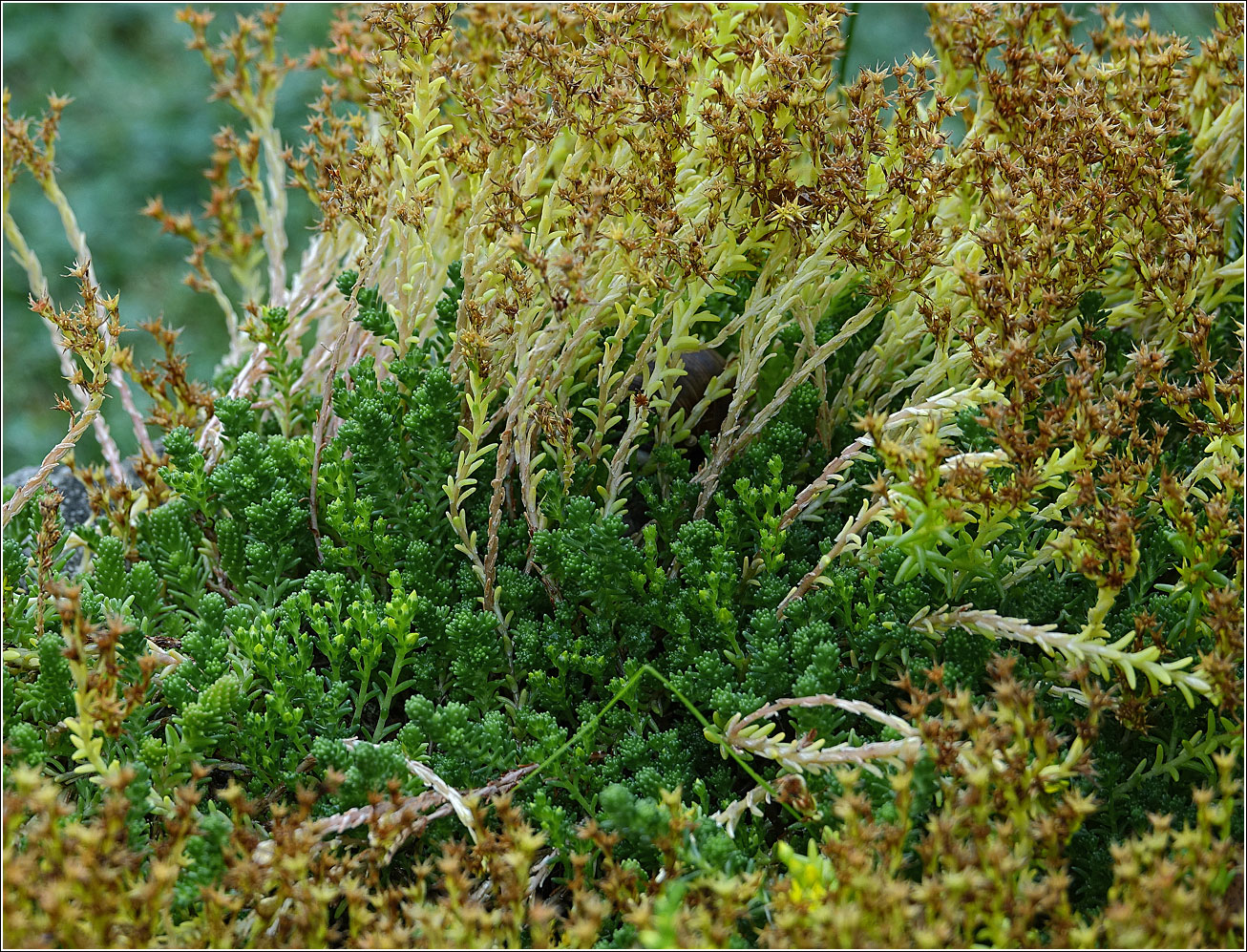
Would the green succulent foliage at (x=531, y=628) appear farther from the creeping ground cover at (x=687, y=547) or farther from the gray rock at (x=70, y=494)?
the gray rock at (x=70, y=494)

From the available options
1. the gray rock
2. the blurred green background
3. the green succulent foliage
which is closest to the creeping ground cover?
the green succulent foliage

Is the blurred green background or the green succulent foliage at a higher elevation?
the blurred green background

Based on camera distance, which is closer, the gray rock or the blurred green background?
the gray rock

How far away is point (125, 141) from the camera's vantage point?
5.91 m

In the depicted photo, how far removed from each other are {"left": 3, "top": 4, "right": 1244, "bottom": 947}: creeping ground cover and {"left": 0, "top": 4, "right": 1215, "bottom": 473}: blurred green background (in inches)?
119

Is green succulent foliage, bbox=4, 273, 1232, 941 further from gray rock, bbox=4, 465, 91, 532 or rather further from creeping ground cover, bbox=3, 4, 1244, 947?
gray rock, bbox=4, 465, 91, 532

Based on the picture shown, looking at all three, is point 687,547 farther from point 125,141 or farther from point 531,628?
point 125,141

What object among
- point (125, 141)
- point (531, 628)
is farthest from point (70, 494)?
point (125, 141)

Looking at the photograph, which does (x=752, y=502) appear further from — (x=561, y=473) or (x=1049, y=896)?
(x=1049, y=896)

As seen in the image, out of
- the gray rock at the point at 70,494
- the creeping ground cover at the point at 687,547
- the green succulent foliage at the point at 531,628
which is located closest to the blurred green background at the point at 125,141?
the gray rock at the point at 70,494

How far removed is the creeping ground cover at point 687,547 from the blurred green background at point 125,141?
3.03 metres

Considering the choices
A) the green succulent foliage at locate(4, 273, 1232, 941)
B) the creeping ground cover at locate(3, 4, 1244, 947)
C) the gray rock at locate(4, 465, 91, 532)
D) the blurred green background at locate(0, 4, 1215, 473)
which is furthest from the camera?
the blurred green background at locate(0, 4, 1215, 473)

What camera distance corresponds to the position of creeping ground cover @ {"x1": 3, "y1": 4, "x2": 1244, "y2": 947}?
156cm

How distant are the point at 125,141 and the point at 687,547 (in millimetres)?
5097
